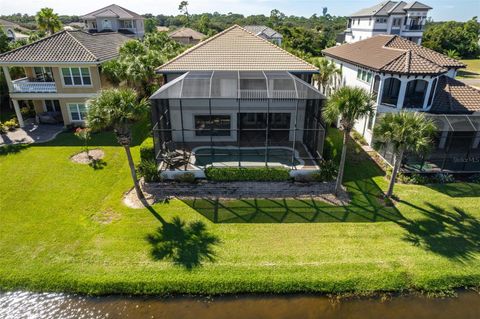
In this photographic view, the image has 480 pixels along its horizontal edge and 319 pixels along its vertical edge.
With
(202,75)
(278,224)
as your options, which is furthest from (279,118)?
(278,224)

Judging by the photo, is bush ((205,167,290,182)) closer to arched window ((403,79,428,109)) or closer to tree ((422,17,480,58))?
arched window ((403,79,428,109))

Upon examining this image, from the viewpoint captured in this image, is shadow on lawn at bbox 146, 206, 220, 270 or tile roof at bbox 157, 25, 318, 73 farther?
tile roof at bbox 157, 25, 318, 73

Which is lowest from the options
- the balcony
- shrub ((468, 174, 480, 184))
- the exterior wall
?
shrub ((468, 174, 480, 184))

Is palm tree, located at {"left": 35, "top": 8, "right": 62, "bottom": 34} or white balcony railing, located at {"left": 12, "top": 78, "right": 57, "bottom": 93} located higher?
palm tree, located at {"left": 35, "top": 8, "right": 62, "bottom": 34}

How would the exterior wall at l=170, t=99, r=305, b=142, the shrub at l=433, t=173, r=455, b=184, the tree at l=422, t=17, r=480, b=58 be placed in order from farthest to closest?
1. the tree at l=422, t=17, r=480, b=58
2. the exterior wall at l=170, t=99, r=305, b=142
3. the shrub at l=433, t=173, r=455, b=184

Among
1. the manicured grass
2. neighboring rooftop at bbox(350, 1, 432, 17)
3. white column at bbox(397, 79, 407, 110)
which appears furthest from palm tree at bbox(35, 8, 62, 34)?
the manicured grass

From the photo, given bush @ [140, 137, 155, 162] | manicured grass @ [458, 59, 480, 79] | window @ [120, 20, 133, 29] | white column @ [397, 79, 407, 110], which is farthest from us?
window @ [120, 20, 133, 29]
